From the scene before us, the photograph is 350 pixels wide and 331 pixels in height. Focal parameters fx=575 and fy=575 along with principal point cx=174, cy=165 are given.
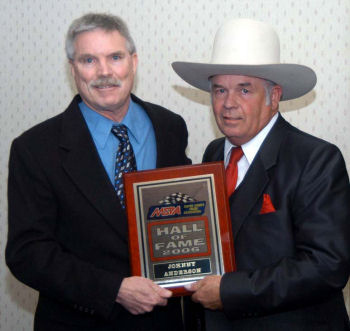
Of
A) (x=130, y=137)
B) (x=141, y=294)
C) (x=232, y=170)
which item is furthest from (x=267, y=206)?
(x=130, y=137)

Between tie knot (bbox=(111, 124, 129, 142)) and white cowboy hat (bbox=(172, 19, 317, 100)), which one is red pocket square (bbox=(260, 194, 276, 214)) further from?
tie knot (bbox=(111, 124, 129, 142))

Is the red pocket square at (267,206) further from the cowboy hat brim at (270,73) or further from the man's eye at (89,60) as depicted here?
the man's eye at (89,60)

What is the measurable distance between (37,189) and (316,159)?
94cm

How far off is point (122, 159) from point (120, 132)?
4.3 inches

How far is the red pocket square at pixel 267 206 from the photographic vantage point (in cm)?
186

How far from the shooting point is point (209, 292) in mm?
1851

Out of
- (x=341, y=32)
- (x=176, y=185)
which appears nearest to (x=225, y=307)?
(x=176, y=185)

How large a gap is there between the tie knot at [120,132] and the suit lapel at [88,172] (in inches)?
4.0

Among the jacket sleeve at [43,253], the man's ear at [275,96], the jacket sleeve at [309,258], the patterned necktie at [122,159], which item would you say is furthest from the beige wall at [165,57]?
the jacket sleeve at [43,253]

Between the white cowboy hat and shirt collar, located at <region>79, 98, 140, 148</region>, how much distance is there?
32 cm

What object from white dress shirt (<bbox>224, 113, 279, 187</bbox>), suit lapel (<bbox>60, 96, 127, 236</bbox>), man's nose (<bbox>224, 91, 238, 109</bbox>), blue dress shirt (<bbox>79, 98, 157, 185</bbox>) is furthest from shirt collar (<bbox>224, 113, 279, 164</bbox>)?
suit lapel (<bbox>60, 96, 127, 236</bbox>)

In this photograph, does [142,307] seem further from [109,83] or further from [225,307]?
[109,83]

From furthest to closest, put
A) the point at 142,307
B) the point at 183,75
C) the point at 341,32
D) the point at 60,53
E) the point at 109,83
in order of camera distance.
Result: the point at 60,53 → the point at 341,32 → the point at 183,75 → the point at 109,83 → the point at 142,307

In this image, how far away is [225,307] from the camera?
1821 millimetres
